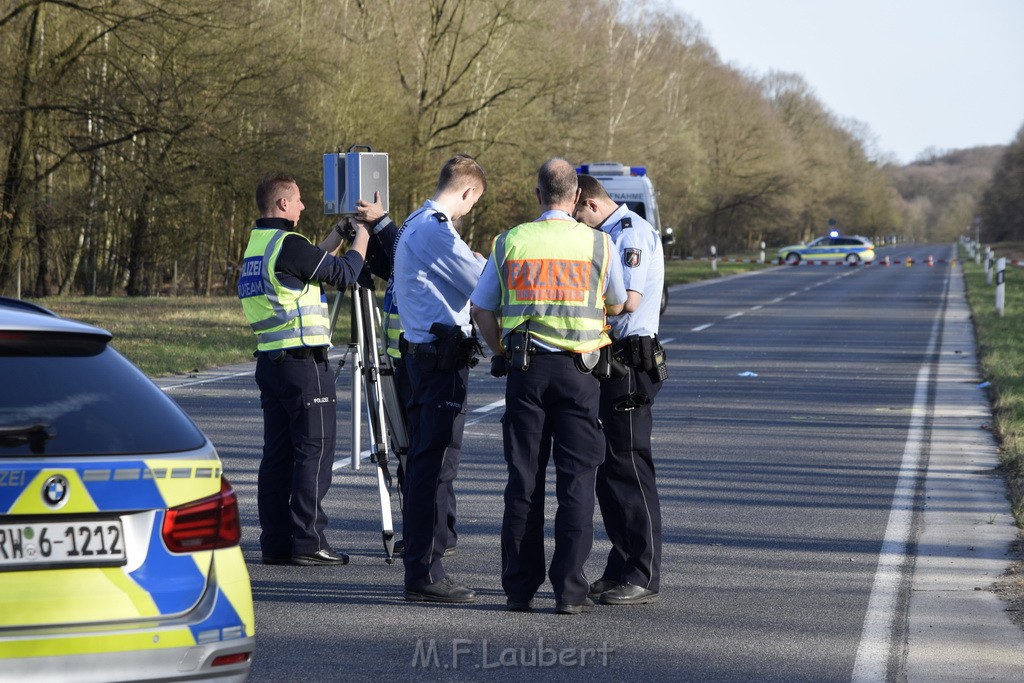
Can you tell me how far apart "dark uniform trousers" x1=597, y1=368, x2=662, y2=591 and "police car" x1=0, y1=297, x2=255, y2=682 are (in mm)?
2481

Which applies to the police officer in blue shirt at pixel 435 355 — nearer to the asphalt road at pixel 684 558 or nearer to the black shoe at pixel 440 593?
the black shoe at pixel 440 593

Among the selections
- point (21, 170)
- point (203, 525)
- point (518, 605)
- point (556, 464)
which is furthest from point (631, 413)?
point (21, 170)

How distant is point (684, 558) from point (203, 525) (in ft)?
12.2

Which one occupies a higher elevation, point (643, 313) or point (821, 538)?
point (643, 313)

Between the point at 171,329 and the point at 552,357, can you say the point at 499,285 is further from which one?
the point at 171,329

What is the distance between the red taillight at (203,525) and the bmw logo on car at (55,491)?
0.29 metres

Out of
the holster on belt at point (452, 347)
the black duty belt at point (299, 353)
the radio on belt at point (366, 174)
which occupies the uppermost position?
the radio on belt at point (366, 174)

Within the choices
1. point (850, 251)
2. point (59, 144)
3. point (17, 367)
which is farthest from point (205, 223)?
point (850, 251)

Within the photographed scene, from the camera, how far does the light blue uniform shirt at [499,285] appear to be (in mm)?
5852

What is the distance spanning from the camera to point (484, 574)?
671 cm

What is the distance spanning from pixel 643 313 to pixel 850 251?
63.8 meters

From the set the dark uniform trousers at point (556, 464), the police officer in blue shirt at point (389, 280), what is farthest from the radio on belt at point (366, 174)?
the dark uniform trousers at point (556, 464)

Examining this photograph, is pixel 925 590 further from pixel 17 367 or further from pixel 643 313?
pixel 17 367

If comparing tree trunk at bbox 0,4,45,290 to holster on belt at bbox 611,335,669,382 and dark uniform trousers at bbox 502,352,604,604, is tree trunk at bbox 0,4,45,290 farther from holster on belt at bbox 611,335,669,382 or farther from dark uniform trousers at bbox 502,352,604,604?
dark uniform trousers at bbox 502,352,604,604
